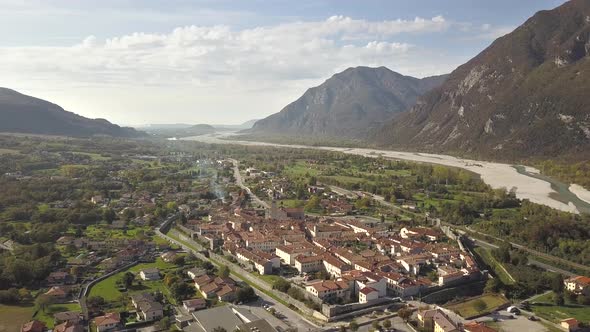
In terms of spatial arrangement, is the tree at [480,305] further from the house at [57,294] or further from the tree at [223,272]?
the house at [57,294]

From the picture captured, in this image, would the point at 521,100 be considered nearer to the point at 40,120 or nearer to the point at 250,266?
the point at 250,266

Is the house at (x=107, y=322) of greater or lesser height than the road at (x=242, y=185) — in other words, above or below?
below

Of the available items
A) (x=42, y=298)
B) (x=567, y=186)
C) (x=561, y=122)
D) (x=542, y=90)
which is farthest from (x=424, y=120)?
(x=42, y=298)

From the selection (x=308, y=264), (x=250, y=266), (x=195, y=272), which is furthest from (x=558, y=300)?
(x=195, y=272)

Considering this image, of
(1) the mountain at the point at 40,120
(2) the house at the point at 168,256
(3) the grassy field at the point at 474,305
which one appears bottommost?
(3) the grassy field at the point at 474,305

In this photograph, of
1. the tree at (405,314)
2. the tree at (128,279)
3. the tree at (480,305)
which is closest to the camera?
the tree at (405,314)

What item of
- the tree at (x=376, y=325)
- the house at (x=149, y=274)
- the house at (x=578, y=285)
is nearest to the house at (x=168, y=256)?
the house at (x=149, y=274)
